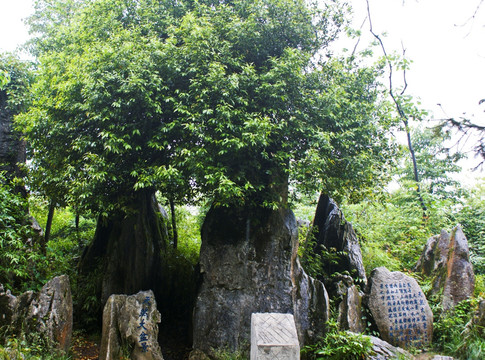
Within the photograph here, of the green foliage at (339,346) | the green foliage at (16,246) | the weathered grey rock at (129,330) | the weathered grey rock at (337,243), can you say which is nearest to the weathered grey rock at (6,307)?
the green foliage at (16,246)

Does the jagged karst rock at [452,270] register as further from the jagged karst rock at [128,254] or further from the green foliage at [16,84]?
the green foliage at [16,84]

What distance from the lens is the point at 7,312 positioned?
5.90 m

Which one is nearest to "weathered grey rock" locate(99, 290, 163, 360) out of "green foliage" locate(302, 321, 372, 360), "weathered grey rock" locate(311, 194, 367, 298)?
"green foliage" locate(302, 321, 372, 360)

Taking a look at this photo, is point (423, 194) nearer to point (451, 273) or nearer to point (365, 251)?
point (365, 251)

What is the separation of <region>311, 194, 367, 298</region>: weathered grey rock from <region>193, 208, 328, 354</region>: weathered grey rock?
1.24 meters

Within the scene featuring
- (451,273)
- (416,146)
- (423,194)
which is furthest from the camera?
(416,146)

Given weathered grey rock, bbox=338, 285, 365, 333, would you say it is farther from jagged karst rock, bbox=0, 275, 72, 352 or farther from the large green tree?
jagged karst rock, bbox=0, 275, 72, 352

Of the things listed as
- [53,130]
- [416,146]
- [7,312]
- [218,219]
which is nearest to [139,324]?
[7,312]

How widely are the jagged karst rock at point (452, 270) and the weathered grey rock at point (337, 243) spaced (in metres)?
1.81

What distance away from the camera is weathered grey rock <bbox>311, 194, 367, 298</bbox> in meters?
9.23

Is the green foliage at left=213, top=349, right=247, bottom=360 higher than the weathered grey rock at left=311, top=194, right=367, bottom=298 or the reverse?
the reverse

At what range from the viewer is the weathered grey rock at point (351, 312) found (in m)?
7.54

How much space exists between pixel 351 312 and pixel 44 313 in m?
6.25

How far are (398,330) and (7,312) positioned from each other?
7766 mm
